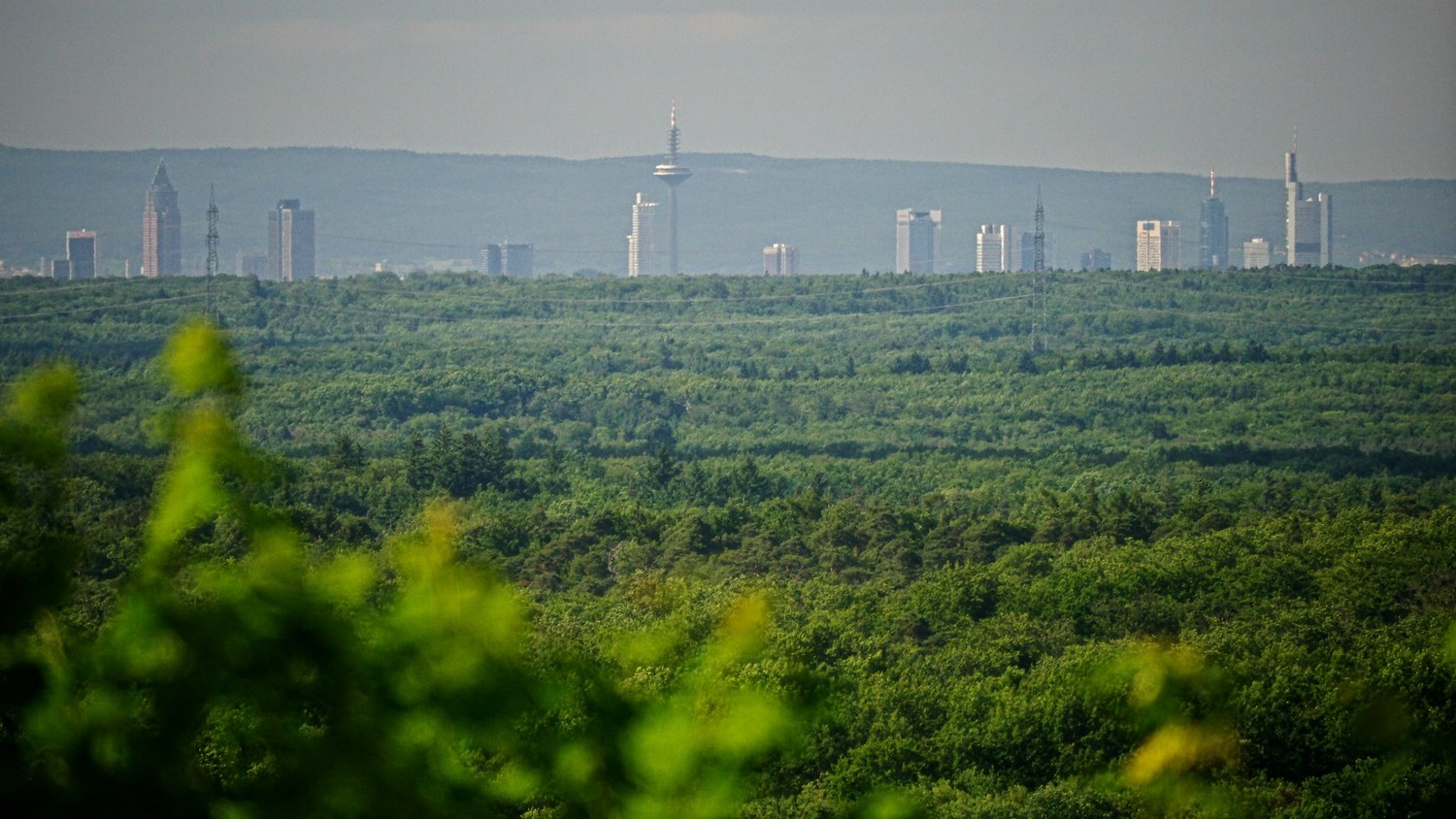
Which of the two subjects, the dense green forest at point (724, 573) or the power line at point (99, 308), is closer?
the dense green forest at point (724, 573)

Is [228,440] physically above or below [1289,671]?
above

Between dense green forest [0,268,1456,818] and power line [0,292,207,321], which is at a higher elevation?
power line [0,292,207,321]

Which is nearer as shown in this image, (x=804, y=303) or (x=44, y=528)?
(x=44, y=528)

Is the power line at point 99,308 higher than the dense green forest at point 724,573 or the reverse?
higher

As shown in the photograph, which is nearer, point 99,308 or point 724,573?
point 724,573

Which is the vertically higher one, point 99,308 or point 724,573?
point 99,308

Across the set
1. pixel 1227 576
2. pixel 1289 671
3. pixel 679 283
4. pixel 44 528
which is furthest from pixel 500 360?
pixel 44 528

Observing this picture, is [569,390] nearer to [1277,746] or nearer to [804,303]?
[804,303]

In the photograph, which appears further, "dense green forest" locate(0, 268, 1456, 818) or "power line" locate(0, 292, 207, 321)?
"power line" locate(0, 292, 207, 321)
